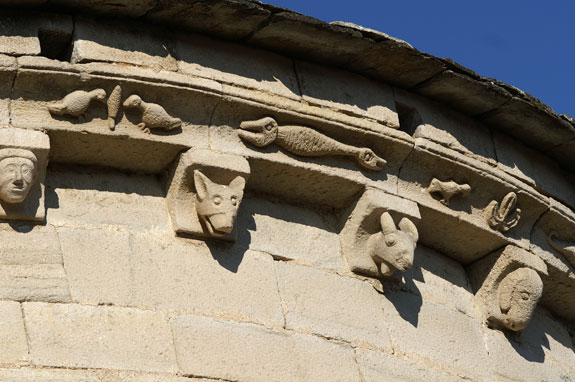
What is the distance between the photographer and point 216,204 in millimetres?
6773

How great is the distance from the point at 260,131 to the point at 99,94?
908 millimetres

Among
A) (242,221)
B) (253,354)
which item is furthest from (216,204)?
(253,354)

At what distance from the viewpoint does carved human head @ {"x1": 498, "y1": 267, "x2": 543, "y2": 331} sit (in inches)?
306

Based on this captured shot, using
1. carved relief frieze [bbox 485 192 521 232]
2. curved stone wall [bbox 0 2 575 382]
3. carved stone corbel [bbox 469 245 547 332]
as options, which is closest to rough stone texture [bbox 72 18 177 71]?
curved stone wall [bbox 0 2 575 382]

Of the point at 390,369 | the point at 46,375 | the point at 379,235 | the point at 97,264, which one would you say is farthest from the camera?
the point at 379,235

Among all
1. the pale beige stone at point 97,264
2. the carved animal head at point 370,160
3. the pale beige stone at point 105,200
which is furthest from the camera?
the carved animal head at point 370,160

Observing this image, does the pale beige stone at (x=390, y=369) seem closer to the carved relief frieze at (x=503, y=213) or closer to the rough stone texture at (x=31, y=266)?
the carved relief frieze at (x=503, y=213)

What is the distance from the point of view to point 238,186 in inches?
270

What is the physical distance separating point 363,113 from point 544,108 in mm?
1176

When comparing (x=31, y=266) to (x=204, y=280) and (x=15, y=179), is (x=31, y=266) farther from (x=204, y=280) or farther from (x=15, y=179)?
(x=204, y=280)

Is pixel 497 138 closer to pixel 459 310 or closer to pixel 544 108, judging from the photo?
pixel 544 108

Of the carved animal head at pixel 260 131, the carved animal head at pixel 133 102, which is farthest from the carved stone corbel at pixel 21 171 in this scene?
the carved animal head at pixel 260 131

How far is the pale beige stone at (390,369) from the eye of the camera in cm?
682

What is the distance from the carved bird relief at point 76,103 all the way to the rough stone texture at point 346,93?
1239mm
